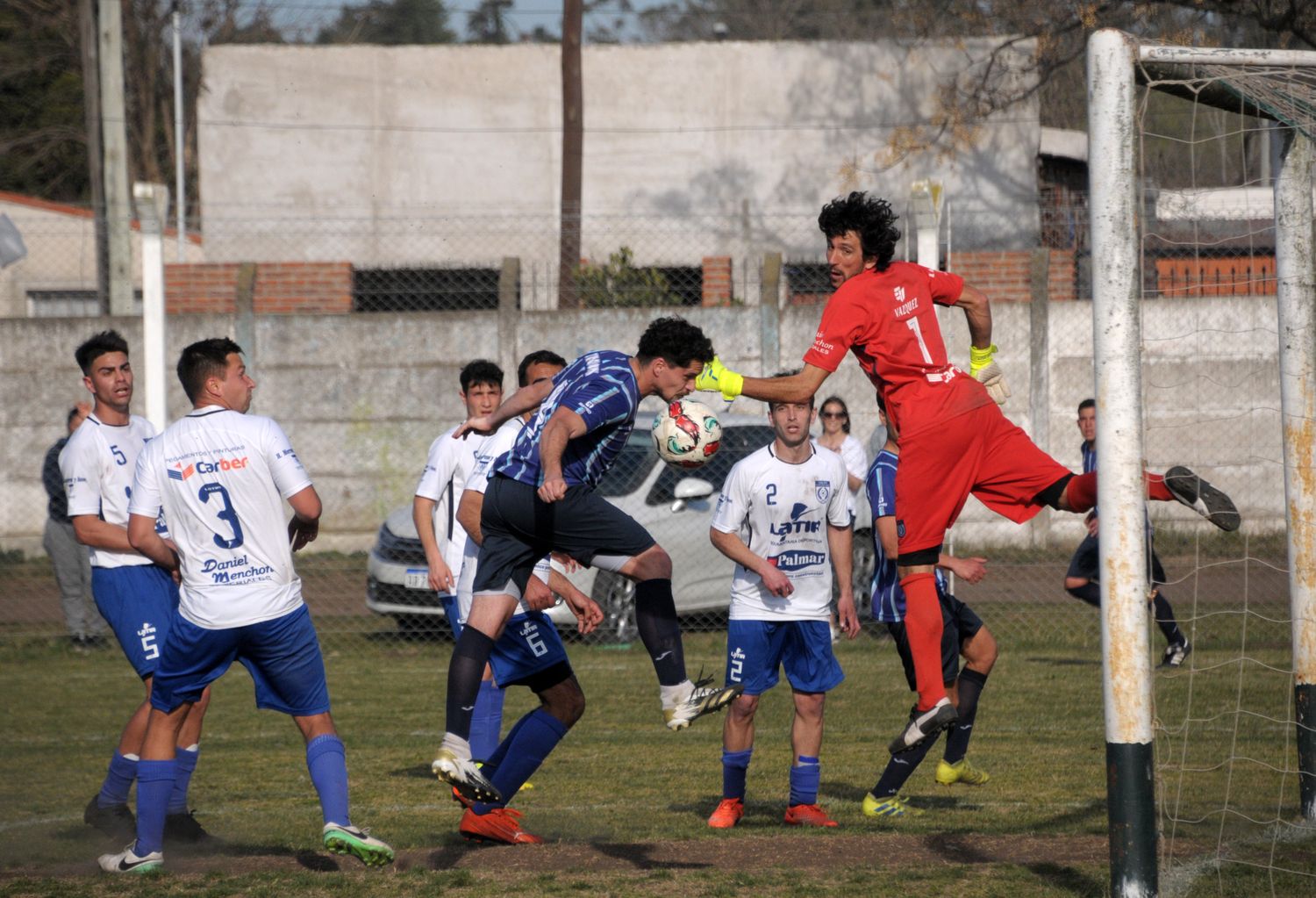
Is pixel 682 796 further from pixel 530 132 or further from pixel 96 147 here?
pixel 530 132

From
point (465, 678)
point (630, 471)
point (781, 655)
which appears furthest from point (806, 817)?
point (630, 471)

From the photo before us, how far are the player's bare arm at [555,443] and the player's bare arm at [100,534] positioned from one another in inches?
94.6

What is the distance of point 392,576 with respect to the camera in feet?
42.9

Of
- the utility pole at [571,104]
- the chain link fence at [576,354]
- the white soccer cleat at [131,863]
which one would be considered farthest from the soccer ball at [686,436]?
the utility pole at [571,104]

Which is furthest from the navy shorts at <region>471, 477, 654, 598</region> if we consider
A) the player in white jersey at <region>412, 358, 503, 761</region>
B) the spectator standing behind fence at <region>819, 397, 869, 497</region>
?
the spectator standing behind fence at <region>819, 397, 869, 497</region>

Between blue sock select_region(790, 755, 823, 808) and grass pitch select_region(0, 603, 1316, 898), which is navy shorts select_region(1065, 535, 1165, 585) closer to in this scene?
grass pitch select_region(0, 603, 1316, 898)

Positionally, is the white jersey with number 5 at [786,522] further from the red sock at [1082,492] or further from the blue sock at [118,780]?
the blue sock at [118,780]

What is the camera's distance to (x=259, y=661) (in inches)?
234

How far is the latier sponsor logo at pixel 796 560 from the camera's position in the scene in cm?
739

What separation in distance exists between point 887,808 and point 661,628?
72.4 inches

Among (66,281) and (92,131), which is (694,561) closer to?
(92,131)

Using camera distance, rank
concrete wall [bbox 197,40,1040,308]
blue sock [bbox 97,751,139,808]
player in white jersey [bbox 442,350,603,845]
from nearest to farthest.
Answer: player in white jersey [bbox 442,350,603,845] → blue sock [bbox 97,751,139,808] → concrete wall [bbox 197,40,1040,308]

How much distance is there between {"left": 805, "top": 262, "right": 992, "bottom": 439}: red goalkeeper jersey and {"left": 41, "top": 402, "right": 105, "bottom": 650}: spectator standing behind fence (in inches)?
379

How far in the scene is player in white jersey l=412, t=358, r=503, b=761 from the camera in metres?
7.84
